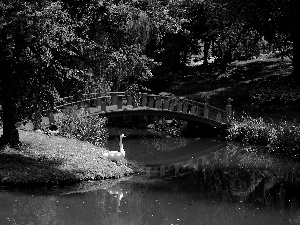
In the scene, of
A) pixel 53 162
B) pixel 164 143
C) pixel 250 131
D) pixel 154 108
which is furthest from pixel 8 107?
pixel 250 131

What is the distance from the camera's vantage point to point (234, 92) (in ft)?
129

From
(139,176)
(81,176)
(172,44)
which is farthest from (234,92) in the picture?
(81,176)

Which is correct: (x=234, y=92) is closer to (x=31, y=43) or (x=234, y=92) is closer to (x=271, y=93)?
(x=271, y=93)

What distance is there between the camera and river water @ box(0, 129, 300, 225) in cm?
1670

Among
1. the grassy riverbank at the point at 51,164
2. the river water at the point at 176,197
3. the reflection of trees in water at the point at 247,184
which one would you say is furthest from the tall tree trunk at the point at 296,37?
the grassy riverbank at the point at 51,164

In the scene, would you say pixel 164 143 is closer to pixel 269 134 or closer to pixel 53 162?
pixel 269 134

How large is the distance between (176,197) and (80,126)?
970 centimetres

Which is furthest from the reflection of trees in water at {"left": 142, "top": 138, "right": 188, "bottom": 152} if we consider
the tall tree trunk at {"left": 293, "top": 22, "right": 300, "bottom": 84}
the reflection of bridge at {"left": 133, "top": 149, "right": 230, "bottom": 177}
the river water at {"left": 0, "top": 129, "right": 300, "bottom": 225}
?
the tall tree trunk at {"left": 293, "top": 22, "right": 300, "bottom": 84}

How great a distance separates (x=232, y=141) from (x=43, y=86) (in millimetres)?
15647

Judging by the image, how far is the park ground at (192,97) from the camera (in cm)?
1983

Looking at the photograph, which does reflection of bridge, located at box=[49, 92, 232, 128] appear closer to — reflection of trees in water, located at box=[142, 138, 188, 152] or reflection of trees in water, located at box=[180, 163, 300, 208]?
reflection of trees in water, located at box=[142, 138, 188, 152]

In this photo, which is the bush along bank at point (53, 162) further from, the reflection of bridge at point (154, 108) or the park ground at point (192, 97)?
the reflection of bridge at point (154, 108)

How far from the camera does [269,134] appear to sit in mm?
29422

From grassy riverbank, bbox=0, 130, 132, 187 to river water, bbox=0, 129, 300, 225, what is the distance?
0.49 m
